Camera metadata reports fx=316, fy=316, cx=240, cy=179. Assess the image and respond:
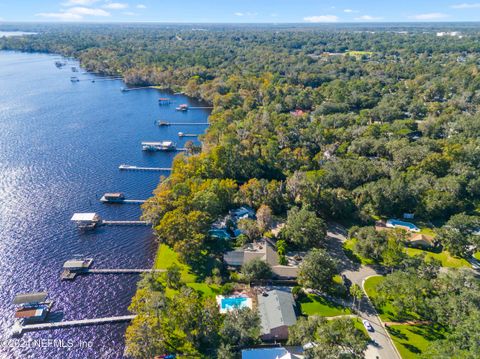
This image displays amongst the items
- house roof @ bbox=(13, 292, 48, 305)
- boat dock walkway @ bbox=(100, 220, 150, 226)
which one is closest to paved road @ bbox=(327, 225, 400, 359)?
boat dock walkway @ bbox=(100, 220, 150, 226)

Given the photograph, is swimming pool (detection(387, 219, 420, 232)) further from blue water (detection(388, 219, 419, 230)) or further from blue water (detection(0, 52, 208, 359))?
blue water (detection(0, 52, 208, 359))

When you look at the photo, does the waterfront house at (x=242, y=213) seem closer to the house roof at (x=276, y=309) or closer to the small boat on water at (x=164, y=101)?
the house roof at (x=276, y=309)

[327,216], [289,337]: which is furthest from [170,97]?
[289,337]

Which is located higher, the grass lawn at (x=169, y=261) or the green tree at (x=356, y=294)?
the green tree at (x=356, y=294)

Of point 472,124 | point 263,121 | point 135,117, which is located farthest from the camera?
point 135,117

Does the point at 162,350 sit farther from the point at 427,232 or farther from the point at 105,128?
the point at 105,128

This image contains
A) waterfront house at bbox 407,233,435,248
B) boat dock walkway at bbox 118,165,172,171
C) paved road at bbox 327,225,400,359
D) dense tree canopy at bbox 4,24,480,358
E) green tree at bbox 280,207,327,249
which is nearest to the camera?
dense tree canopy at bbox 4,24,480,358

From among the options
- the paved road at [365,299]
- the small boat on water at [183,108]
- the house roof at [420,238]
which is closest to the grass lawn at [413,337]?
the paved road at [365,299]
